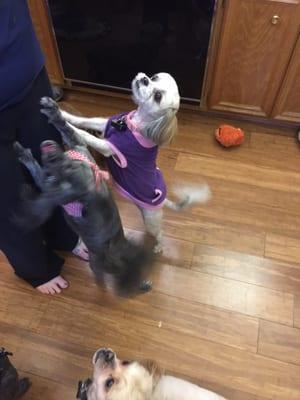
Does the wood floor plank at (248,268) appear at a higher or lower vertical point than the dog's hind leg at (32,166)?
lower

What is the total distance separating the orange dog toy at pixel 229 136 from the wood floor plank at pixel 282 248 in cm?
58

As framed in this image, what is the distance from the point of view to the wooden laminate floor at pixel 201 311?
1.24 metres

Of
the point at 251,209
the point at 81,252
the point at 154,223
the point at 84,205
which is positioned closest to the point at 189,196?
the point at 154,223

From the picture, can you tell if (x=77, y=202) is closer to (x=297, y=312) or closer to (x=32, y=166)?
(x=32, y=166)

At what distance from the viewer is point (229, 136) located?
1.89 m

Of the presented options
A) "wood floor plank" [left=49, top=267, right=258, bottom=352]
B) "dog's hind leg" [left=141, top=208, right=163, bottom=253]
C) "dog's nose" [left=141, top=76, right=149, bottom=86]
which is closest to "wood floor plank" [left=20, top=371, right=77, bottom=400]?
"wood floor plank" [left=49, top=267, right=258, bottom=352]

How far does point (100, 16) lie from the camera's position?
1.72 m

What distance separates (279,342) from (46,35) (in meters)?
1.86

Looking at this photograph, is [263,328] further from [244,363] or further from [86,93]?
[86,93]

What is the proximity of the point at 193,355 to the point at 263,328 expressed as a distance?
0.97 ft

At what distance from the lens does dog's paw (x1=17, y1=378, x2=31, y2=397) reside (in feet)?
3.74

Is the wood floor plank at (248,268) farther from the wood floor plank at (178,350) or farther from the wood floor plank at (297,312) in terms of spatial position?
the wood floor plank at (178,350)

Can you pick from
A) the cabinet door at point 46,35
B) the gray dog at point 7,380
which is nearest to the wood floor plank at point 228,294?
the gray dog at point 7,380

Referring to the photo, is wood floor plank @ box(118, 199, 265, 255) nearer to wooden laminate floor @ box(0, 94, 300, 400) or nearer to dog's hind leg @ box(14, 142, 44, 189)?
wooden laminate floor @ box(0, 94, 300, 400)
